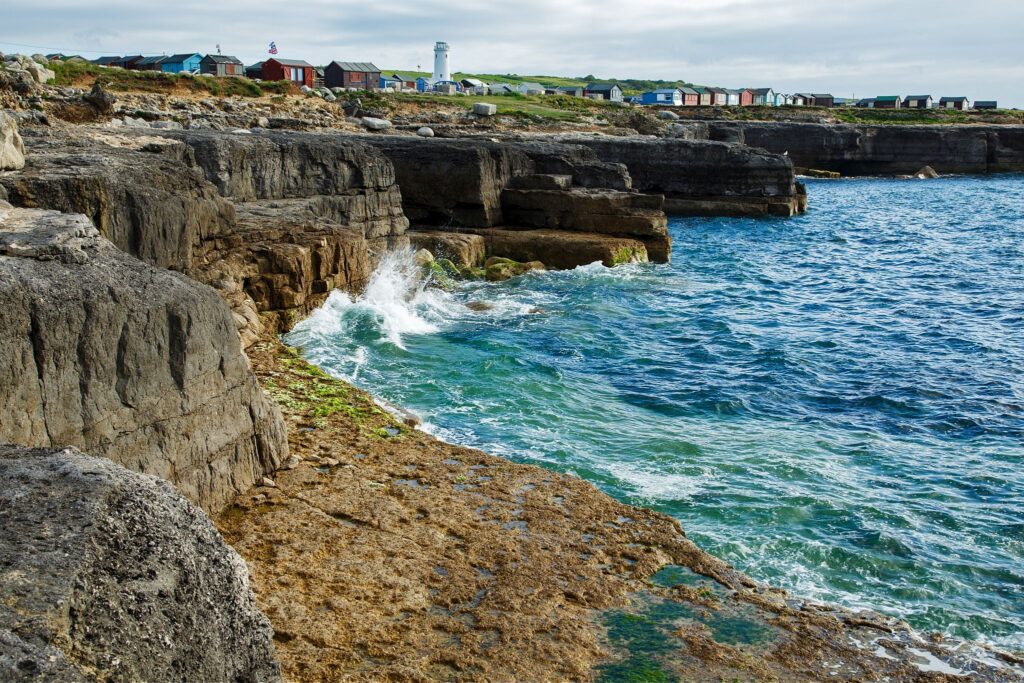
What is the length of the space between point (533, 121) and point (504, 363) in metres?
48.3

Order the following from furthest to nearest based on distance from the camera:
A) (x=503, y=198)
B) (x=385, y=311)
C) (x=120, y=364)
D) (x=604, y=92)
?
(x=604, y=92) → (x=503, y=198) → (x=385, y=311) → (x=120, y=364)

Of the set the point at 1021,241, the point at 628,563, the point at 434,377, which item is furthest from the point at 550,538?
the point at 1021,241

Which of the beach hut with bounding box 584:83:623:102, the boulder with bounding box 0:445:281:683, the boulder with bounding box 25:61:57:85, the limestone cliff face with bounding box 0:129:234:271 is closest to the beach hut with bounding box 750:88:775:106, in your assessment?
the beach hut with bounding box 584:83:623:102

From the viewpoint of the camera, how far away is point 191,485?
23.8ft

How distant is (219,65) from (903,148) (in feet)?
169

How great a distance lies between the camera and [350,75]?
Result: 285 ft

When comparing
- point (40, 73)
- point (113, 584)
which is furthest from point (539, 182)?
point (113, 584)

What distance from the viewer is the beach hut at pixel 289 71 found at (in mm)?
76125

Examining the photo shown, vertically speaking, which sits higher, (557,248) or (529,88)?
(529,88)

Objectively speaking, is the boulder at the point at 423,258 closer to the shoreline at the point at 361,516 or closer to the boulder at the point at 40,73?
the shoreline at the point at 361,516

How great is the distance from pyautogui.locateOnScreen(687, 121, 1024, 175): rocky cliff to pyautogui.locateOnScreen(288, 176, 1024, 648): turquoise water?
41640 mm

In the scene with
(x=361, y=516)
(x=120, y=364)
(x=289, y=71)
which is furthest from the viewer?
(x=289, y=71)

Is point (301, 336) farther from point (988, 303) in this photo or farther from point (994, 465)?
point (988, 303)

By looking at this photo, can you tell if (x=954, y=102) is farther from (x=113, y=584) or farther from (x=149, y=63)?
(x=113, y=584)
